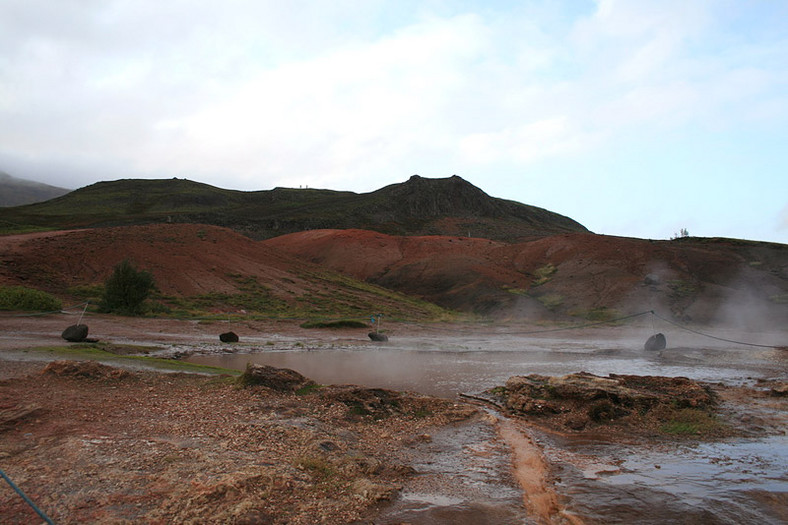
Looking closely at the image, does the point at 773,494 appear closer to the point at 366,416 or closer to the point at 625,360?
the point at 366,416

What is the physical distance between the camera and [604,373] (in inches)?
651

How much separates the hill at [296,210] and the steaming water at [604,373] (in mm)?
55484

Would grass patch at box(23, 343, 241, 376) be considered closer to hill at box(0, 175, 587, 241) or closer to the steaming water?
the steaming water

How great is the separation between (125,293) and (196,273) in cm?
1083

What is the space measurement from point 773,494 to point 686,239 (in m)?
60.6

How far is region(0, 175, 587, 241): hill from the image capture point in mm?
79688

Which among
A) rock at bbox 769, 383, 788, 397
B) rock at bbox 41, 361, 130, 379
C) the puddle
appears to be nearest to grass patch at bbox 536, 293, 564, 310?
rock at bbox 769, 383, 788, 397

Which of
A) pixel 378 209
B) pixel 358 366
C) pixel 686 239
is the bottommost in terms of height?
pixel 358 366

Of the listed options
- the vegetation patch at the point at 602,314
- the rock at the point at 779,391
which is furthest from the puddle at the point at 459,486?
the vegetation patch at the point at 602,314

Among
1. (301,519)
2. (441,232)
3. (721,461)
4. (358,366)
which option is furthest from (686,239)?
(301,519)

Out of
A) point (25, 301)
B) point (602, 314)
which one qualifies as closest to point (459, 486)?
point (25, 301)

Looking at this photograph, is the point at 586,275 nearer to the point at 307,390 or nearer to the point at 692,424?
the point at 692,424

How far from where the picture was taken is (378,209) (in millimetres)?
97125

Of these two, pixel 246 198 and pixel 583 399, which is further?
pixel 246 198
